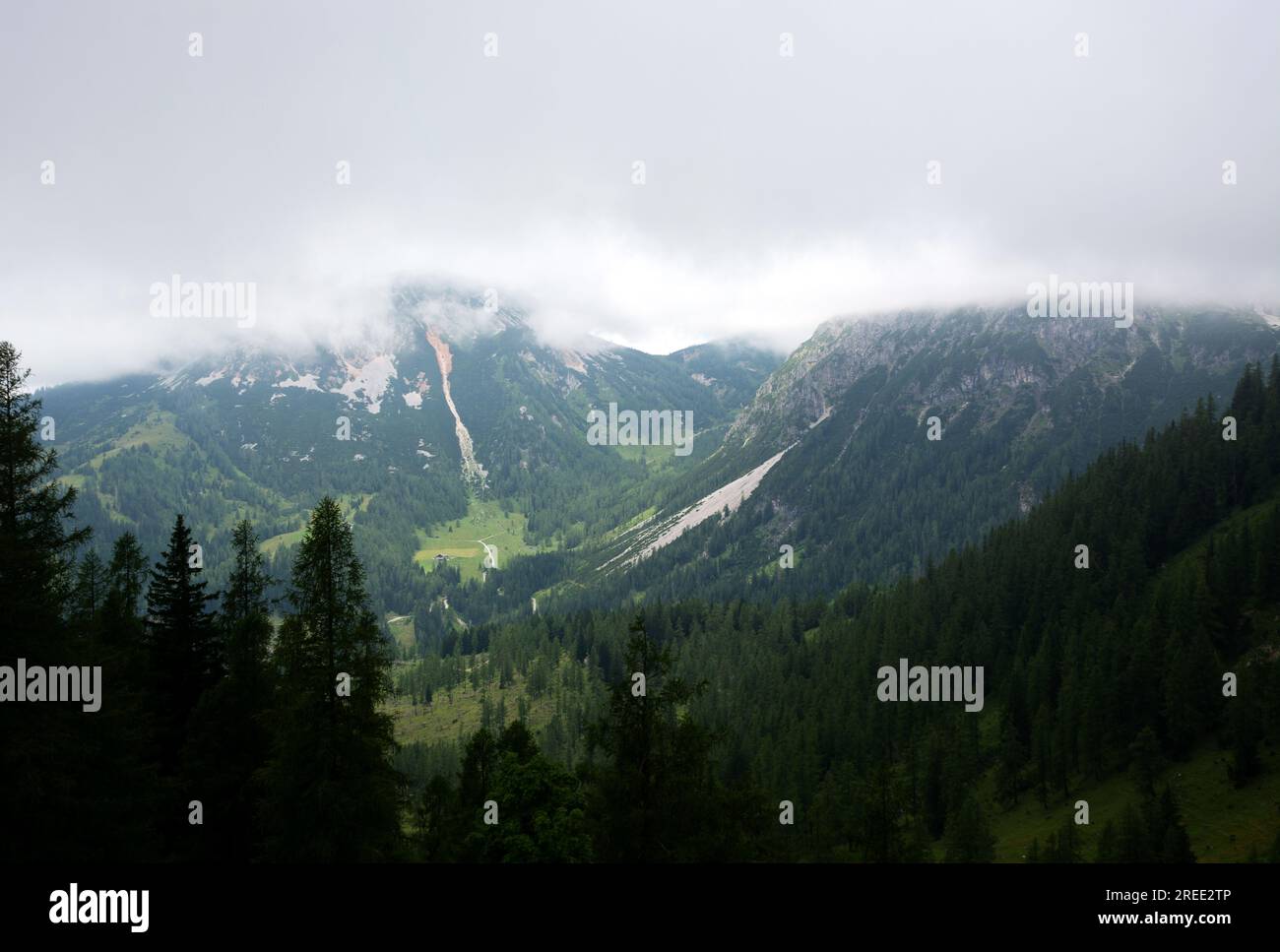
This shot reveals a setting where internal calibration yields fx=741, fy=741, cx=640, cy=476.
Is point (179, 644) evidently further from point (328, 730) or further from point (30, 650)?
point (328, 730)

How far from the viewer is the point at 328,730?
86.8 ft

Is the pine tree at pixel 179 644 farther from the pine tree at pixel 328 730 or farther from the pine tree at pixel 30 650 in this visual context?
the pine tree at pixel 328 730

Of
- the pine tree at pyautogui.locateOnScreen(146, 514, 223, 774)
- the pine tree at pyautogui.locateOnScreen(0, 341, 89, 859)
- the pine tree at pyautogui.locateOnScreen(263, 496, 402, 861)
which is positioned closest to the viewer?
the pine tree at pyautogui.locateOnScreen(0, 341, 89, 859)

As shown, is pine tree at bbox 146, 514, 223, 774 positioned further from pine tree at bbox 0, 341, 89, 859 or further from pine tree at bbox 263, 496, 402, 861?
pine tree at bbox 263, 496, 402, 861

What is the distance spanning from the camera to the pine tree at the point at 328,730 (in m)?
26.3

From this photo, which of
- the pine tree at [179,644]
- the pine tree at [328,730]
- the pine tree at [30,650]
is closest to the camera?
the pine tree at [30,650]

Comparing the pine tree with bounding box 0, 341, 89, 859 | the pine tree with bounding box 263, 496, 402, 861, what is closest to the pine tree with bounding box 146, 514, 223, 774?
the pine tree with bounding box 0, 341, 89, 859

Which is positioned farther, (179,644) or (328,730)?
(179,644)

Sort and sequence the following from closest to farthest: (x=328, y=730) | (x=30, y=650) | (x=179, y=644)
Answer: (x=30, y=650) → (x=328, y=730) → (x=179, y=644)

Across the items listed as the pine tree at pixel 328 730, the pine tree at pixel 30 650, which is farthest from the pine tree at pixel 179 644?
the pine tree at pixel 328 730

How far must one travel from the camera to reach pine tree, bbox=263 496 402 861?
2630 cm

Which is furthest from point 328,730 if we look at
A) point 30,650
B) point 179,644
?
point 179,644
